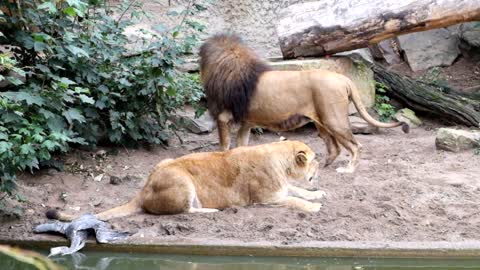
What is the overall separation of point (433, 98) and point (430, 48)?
8.32 feet

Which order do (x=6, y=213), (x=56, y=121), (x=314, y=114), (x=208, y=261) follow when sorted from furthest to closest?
(x=314, y=114) < (x=56, y=121) < (x=6, y=213) < (x=208, y=261)

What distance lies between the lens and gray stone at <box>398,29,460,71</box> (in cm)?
1229

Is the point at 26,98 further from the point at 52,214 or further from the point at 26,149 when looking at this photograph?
the point at 52,214

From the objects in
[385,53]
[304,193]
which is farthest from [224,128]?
[385,53]

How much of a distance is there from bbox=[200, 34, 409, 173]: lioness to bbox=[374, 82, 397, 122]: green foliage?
231 cm

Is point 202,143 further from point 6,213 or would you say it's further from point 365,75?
point 6,213

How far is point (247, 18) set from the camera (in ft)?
39.2

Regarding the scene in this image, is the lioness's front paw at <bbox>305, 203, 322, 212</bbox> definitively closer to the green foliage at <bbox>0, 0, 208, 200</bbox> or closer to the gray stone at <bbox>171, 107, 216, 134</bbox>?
the green foliage at <bbox>0, 0, 208, 200</bbox>

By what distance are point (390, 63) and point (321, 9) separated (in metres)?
3.81

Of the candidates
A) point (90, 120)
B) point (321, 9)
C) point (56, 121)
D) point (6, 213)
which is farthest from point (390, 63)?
point (6, 213)

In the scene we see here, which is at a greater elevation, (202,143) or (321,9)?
(321,9)

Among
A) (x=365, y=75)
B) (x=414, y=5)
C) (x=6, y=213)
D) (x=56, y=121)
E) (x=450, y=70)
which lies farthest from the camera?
(x=450, y=70)

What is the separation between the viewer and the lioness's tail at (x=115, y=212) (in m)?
5.86

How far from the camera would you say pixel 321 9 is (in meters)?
9.09
